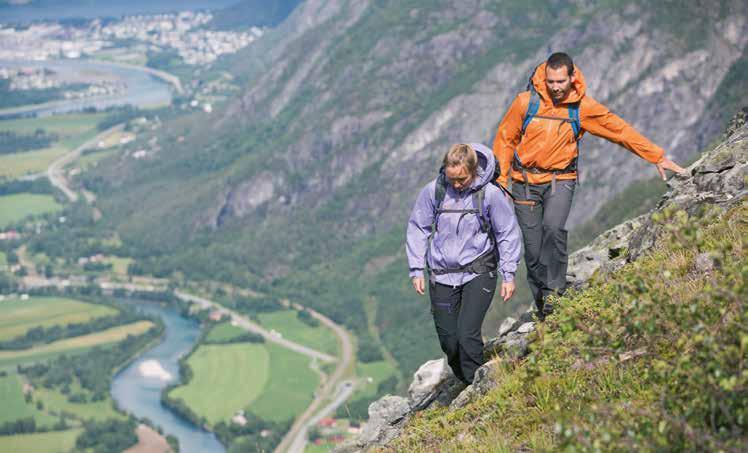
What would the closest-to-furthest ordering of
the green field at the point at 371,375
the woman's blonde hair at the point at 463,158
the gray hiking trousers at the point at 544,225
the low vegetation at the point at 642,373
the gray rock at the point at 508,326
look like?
the low vegetation at the point at 642,373, the woman's blonde hair at the point at 463,158, the gray hiking trousers at the point at 544,225, the gray rock at the point at 508,326, the green field at the point at 371,375

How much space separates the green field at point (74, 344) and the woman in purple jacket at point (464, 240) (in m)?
159

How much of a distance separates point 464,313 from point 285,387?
128056 mm

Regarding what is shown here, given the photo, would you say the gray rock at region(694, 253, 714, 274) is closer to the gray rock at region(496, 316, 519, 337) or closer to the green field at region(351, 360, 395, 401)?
the gray rock at region(496, 316, 519, 337)

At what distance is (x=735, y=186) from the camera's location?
16.5 metres

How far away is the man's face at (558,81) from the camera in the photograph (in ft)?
50.2

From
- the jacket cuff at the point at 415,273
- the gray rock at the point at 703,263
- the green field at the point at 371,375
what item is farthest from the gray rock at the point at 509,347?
the green field at the point at 371,375

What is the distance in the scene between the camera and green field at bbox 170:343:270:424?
131 meters

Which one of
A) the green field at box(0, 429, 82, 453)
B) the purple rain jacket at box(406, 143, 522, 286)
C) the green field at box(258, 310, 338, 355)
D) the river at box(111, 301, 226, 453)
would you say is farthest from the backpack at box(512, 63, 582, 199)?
the green field at box(258, 310, 338, 355)

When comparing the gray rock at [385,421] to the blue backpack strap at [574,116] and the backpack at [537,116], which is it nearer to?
the backpack at [537,116]

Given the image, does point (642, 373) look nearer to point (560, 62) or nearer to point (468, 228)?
point (468, 228)

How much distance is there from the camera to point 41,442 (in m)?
121

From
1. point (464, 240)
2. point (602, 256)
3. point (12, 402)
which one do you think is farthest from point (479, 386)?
point (12, 402)

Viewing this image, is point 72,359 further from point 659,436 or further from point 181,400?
point 659,436

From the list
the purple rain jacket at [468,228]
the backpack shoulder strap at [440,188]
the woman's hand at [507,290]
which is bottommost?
the woman's hand at [507,290]
